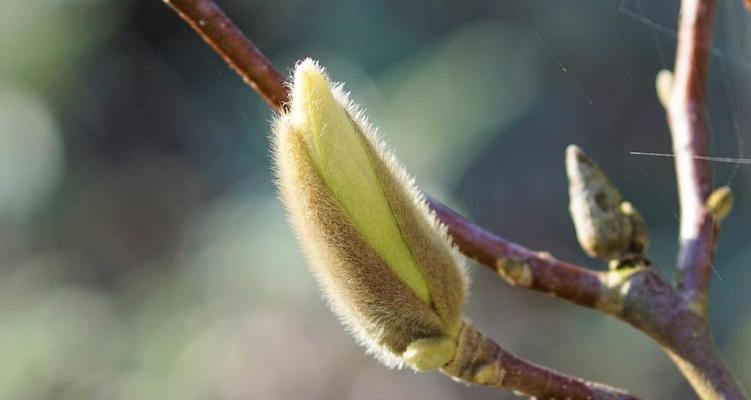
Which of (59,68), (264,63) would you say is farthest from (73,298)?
(264,63)

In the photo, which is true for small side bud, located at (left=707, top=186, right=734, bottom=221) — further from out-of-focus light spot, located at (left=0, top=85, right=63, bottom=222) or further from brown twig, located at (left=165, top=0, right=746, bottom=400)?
out-of-focus light spot, located at (left=0, top=85, right=63, bottom=222)

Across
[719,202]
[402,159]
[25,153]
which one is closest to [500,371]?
[719,202]

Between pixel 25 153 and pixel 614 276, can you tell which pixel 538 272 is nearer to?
pixel 614 276

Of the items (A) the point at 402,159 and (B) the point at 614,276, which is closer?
(B) the point at 614,276

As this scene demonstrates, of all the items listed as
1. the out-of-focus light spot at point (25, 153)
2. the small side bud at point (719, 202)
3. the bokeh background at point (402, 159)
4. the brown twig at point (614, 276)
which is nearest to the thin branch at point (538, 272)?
the brown twig at point (614, 276)

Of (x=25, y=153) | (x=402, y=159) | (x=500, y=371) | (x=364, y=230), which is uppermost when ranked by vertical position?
(x=25, y=153)

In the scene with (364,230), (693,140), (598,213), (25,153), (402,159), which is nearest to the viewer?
(364,230)
